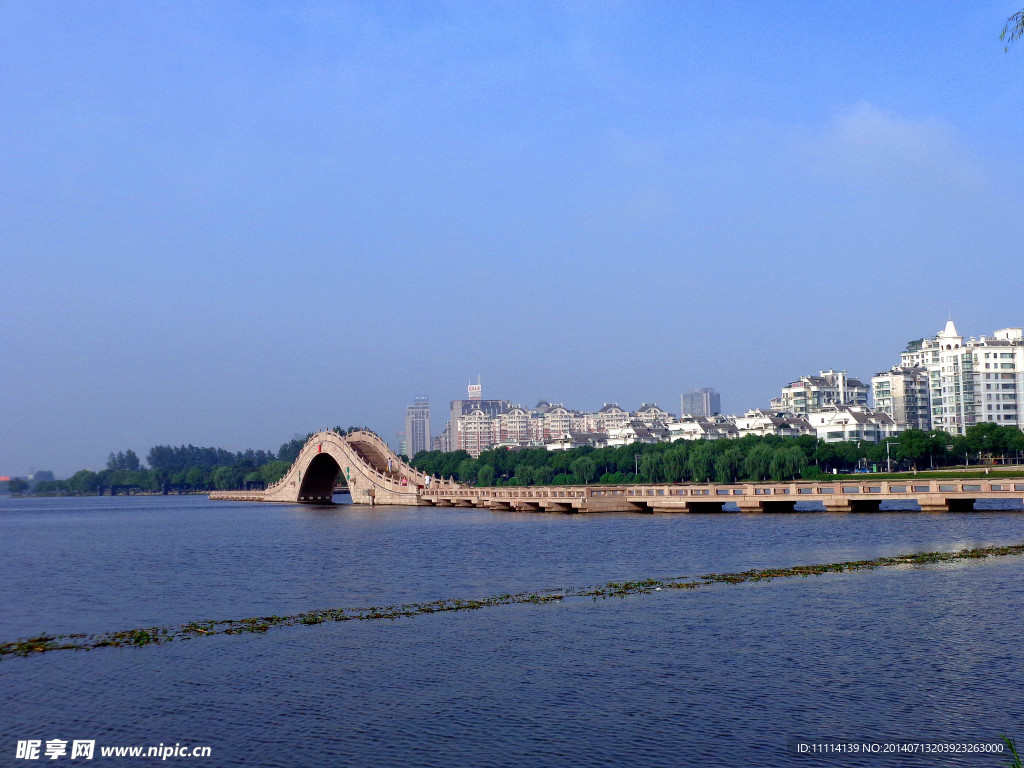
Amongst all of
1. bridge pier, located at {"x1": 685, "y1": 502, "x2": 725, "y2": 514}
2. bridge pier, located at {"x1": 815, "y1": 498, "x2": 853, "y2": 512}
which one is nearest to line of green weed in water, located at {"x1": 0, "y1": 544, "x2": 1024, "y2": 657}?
A: bridge pier, located at {"x1": 815, "y1": 498, "x2": 853, "y2": 512}

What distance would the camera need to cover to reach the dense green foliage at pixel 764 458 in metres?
128

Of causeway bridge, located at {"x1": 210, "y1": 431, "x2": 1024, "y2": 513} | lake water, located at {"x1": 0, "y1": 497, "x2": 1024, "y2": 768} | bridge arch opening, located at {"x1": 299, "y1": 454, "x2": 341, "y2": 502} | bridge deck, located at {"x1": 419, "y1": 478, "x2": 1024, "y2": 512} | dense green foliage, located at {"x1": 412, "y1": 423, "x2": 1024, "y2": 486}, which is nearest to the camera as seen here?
lake water, located at {"x1": 0, "y1": 497, "x2": 1024, "y2": 768}

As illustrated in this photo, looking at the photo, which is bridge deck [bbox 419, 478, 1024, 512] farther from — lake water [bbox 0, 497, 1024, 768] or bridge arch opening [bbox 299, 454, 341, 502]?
bridge arch opening [bbox 299, 454, 341, 502]

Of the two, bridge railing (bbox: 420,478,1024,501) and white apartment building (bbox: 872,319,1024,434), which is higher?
white apartment building (bbox: 872,319,1024,434)

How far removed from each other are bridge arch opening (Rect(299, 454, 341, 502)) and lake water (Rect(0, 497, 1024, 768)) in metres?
112

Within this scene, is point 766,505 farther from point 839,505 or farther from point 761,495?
point 839,505

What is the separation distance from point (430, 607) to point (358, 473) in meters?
103

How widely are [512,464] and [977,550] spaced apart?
514 ft

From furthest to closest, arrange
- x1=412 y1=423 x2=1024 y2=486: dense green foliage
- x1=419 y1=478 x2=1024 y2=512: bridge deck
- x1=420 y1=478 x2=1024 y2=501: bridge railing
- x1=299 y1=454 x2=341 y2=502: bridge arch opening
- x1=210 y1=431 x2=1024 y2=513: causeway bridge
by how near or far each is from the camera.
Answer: x1=299 y1=454 x2=341 y2=502: bridge arch opening < x1=412 y1=423 x2=1024 y2=486: dense green foliage < x1=210 y1=431 x2=1024 y2=513: causeway bridge < x1=419 y1=478 x2=1024 y2=512: bridge deck < x1=420 y1=478 x2=1024 y2=501: bridge railing

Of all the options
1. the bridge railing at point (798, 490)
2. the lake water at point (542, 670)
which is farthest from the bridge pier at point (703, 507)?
the lake water at point (542, 670)

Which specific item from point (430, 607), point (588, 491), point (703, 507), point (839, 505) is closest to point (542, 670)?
point (430, 607)

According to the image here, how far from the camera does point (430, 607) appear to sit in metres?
30.8

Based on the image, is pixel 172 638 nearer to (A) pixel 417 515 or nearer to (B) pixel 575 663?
(B) pixel 575 663

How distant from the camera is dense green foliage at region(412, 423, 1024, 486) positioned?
128 m
